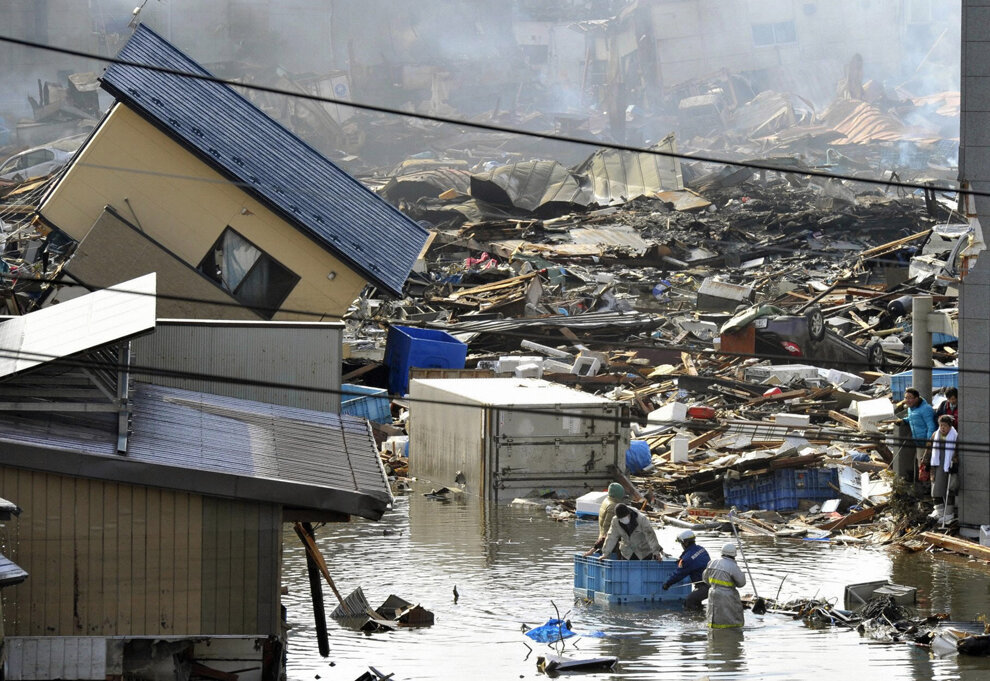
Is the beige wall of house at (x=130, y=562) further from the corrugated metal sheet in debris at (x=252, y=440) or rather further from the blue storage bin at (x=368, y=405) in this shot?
the blue storage bin at (x=368, y=405)

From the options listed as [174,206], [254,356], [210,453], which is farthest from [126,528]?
[174,206]

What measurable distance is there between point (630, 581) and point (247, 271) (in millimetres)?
9258

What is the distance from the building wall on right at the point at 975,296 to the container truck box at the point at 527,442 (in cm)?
439

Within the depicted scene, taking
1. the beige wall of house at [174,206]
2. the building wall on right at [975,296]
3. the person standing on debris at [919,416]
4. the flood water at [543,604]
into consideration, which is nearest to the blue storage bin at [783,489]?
the flood water at [543,604]

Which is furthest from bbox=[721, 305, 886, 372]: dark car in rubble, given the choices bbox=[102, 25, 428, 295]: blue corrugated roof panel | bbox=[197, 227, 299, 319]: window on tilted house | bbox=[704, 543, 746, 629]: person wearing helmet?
bbox=[704, 543, 746, 629]: person wearing helmet

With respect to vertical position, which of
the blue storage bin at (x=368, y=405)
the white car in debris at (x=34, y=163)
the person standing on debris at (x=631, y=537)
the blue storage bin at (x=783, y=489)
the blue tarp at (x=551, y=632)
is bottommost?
the blue tarp at (x=551, y=632)

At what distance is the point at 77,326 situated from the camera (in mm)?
10430

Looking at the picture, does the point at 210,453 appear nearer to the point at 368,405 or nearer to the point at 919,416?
the point at 919,416

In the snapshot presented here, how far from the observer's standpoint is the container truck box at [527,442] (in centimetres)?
1755

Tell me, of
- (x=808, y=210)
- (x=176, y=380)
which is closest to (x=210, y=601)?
(x=176, y=380)

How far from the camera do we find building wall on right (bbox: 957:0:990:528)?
48.2 ft

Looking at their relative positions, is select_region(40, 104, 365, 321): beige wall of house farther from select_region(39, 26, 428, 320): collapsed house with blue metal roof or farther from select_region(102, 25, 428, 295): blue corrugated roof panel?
select_region(102, 25, 428, 295): blue corrugated roof panel

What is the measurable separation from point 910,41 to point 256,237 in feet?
280

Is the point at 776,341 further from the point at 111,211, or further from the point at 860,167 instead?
the point at 860,167
